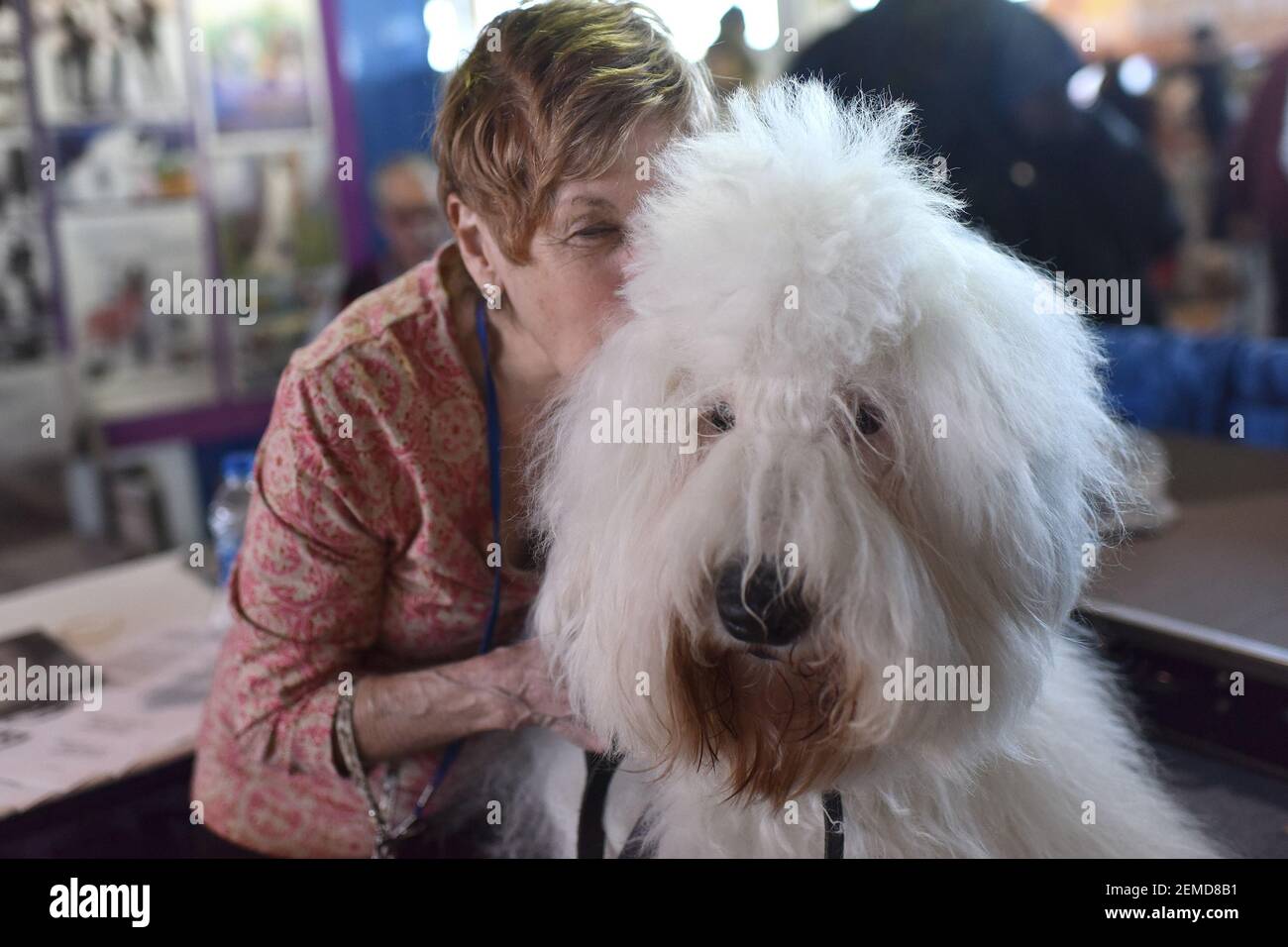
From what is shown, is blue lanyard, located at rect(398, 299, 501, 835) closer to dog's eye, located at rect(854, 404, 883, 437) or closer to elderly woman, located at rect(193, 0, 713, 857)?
elderly woman, located at rect(193, 0, 713, 857)

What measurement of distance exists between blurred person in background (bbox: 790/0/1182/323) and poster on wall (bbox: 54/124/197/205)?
2771 millimetres

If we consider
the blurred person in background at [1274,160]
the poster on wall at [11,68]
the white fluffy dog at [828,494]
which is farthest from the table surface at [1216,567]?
the poster on wall at [11,68]

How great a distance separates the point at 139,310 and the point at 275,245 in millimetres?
641

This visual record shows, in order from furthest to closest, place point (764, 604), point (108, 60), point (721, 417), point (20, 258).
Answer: point (108, 60), point (20, 258), point (721, 417), point (764, 604)

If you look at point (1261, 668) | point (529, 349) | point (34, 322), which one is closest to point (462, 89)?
point (529, 349)

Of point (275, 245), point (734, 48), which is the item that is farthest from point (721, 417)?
point (275, 245)

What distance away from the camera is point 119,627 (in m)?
2.04

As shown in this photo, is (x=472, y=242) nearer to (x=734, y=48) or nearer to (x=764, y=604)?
(x=764, y=604)

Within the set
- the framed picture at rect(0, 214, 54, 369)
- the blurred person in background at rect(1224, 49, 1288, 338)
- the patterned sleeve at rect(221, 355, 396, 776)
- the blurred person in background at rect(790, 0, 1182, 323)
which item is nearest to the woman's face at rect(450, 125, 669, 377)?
the patterned sleeve at rect(221, 355, 396, 776)

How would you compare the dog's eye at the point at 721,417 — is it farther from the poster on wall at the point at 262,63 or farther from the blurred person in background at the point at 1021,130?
the poster on wall at the point at 262,63

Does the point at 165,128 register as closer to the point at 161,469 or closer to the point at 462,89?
the point at 161,469

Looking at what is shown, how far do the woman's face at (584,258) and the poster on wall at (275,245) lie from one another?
3.60m

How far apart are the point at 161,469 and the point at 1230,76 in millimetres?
6243
